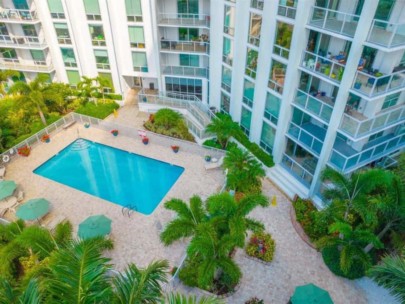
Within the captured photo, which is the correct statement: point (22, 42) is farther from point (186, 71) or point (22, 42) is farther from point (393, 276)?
point (393, 276)

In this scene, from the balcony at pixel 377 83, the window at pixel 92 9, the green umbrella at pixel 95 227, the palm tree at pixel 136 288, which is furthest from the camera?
the window at pixel 92 9

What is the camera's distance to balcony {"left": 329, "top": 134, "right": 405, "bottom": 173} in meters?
20.4

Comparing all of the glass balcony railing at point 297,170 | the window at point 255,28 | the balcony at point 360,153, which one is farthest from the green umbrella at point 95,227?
the window at point 255,28

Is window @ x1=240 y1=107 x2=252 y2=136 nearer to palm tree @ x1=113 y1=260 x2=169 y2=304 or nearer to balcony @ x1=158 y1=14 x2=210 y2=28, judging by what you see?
balcony @ x1=158 y1=14 x2=210 y2=28

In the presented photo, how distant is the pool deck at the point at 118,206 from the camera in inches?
786

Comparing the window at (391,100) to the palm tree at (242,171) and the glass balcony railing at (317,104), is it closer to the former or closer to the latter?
the glass balcony railing at (317,104)

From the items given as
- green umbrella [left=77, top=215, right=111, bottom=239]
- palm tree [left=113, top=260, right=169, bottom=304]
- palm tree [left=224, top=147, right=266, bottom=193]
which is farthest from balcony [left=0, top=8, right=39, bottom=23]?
palm tree [left=113, top=260, right=169, bottom=304]

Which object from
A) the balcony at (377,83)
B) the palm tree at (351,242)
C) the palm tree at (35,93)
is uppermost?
the balcony at (377,83)

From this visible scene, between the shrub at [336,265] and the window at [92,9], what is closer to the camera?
the shrub at [336,265]

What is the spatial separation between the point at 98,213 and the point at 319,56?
62.0 feet

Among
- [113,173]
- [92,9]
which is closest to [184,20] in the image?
[92,9]

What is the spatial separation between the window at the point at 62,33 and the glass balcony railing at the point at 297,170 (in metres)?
26.4

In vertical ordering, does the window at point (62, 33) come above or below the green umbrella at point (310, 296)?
above

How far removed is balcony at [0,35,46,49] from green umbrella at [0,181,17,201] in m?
17.8
